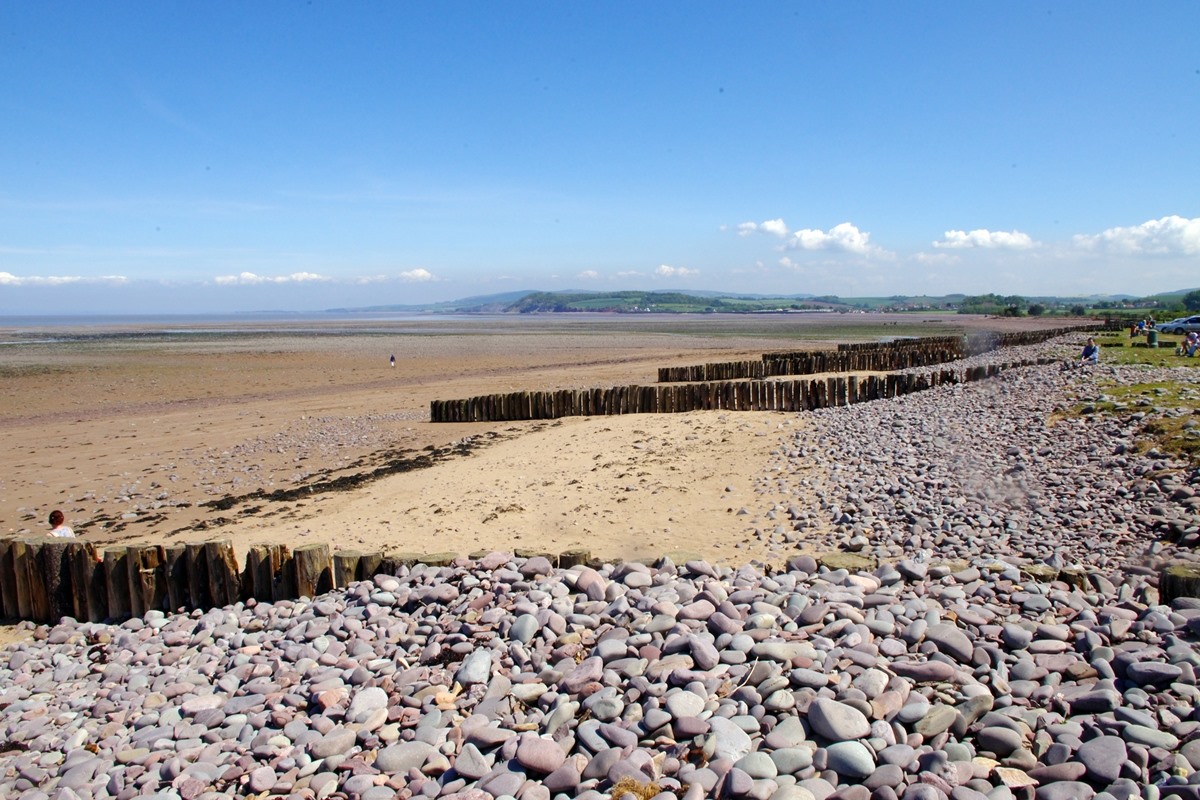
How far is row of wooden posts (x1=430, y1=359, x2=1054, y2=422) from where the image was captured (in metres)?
20.8

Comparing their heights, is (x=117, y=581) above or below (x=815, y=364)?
below

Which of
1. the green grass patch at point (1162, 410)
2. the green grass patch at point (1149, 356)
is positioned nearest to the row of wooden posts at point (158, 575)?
the green grass patch at point (1162, 410)

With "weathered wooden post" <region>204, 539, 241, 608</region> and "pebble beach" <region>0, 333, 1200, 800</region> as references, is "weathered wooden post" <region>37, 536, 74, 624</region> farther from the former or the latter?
"weathered wooden post" <region>204, 539, 241, 608</region>

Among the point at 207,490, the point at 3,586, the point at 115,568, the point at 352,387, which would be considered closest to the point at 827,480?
the point at 115,568

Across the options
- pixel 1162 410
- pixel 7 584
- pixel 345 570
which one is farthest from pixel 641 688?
pixel 1162 410

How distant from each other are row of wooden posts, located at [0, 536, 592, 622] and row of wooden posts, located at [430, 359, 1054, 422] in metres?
13.7

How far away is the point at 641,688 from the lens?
16.3 ft

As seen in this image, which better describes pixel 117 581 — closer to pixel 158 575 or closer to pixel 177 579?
pixel 158 575

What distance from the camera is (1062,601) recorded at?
5797 millimetres

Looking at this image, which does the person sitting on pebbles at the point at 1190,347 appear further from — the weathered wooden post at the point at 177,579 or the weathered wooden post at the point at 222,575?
the weathered wooden post at the point at 177,579

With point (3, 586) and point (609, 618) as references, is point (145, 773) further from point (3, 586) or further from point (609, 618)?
point (3, 586)

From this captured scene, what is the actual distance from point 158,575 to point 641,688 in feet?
18.9

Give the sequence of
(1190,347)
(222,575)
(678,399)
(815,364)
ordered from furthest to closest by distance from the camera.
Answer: (815,364)
(1190,347)
(678,399)
(222,575)

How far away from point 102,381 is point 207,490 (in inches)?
984
